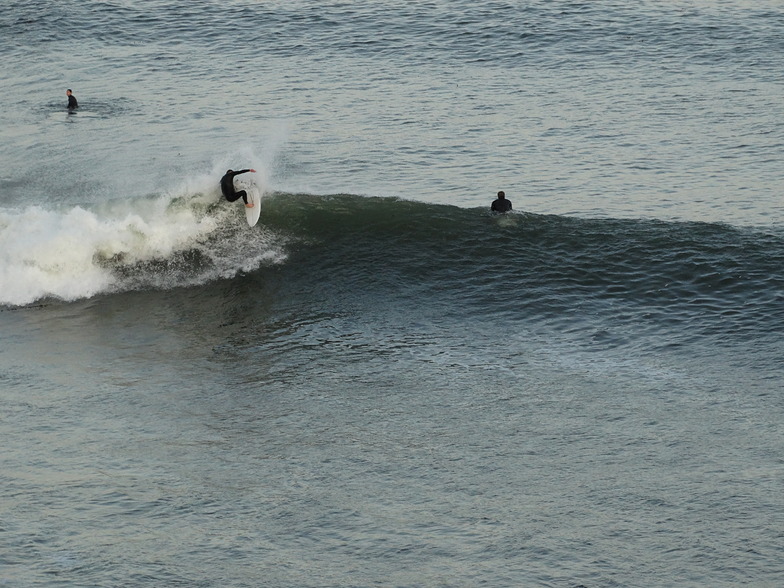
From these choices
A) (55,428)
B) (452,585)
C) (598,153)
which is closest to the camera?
(452,585)

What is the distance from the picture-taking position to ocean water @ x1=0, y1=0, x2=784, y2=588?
14711mm

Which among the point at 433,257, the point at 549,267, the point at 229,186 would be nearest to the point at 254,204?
the point at 229,186

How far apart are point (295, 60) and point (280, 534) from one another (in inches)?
1257

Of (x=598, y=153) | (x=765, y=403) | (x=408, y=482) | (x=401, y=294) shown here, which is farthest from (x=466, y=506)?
(x=598, y=153)

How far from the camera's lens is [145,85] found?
41844mm

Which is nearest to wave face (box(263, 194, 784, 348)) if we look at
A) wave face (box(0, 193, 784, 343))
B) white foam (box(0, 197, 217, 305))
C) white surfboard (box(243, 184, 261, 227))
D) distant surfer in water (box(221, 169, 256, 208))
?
wave face (box(0, 193, 784, 343))

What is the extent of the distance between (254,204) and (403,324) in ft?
17.9

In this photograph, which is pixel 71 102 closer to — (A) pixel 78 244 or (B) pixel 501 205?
(A) pixel 78 244

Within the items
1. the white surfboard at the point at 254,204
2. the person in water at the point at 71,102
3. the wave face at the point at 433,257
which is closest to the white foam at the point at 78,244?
the wave face at the point at 433,257

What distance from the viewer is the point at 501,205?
25969 millimetres

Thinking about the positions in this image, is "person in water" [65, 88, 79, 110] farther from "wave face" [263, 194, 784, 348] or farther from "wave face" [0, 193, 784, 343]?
"wave face" [263, 194, 784, 348]

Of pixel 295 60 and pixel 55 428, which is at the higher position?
pixel 295 60

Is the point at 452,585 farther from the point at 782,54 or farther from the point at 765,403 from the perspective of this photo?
the point at 782,54

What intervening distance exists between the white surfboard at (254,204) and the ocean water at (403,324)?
63 centimetres
